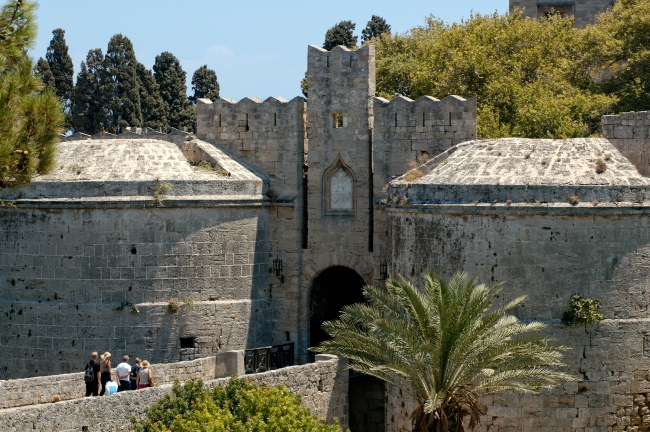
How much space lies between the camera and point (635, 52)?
3991 centimetres

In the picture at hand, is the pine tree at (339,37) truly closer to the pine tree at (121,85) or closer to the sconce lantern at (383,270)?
the pine tree at (121,85)

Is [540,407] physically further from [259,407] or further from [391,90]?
[391,90]

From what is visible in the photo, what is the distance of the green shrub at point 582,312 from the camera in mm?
26359

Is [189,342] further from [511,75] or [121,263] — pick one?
[511,75]

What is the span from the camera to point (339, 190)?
32312 mm

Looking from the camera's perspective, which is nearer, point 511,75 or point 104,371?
point 104,371

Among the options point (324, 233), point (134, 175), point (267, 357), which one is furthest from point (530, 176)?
point (134, 175)

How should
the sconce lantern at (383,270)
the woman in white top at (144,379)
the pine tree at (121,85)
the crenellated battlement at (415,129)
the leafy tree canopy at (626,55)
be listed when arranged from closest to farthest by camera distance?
the woman in white top at (144,379) < the crenellated battlement at (415,129) < the sconce lantern at (383,270) < the leafy tree canopy at (626,55) < the pine tree at (121,85)

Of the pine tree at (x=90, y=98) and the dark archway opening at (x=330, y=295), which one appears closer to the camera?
the dark archway opening at (x=330, y=295)

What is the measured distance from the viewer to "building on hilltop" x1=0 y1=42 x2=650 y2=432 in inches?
1043

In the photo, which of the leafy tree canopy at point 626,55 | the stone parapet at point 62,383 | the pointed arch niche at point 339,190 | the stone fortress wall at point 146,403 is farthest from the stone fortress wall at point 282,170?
the leafy tree canopy at point 626,55

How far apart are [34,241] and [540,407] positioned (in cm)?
1249

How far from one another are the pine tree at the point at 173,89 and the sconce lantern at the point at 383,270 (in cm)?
3313

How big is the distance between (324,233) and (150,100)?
31.2 metres
